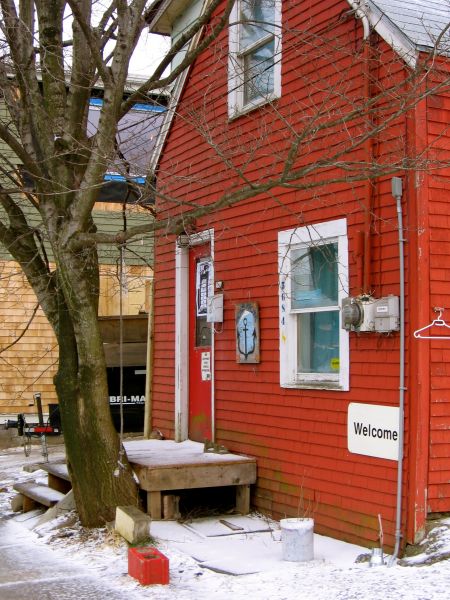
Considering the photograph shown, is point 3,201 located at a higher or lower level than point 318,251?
higher

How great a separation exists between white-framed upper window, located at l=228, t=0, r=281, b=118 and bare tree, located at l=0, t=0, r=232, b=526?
33.4 inches

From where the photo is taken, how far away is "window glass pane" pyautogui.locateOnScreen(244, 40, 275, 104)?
27.6 ft

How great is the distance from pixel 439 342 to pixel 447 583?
1860mm

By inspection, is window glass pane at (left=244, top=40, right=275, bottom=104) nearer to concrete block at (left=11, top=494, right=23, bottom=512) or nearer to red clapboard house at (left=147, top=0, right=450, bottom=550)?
red clapboard house at (left=147, top=0, right=450, bottom=550)

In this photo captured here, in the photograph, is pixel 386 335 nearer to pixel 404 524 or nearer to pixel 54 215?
pixel 404 524

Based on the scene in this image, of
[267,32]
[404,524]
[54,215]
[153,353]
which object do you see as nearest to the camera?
[404,524]

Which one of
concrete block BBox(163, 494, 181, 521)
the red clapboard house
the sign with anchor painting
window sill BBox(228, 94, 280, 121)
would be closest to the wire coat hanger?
the red clapboard house

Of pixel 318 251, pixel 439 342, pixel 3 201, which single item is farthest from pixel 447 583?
pixel 3 201

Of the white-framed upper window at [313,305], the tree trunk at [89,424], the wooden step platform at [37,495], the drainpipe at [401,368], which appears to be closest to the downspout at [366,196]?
the white-framed upper window at [313,305]

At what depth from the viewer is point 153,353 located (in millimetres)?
10688

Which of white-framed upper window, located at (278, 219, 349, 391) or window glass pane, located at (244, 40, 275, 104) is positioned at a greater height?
window glass pane, located at (244, 40, 275, 104)

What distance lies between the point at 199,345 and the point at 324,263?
278 cm

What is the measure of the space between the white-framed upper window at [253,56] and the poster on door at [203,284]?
6.01ft

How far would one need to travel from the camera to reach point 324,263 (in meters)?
7.42
